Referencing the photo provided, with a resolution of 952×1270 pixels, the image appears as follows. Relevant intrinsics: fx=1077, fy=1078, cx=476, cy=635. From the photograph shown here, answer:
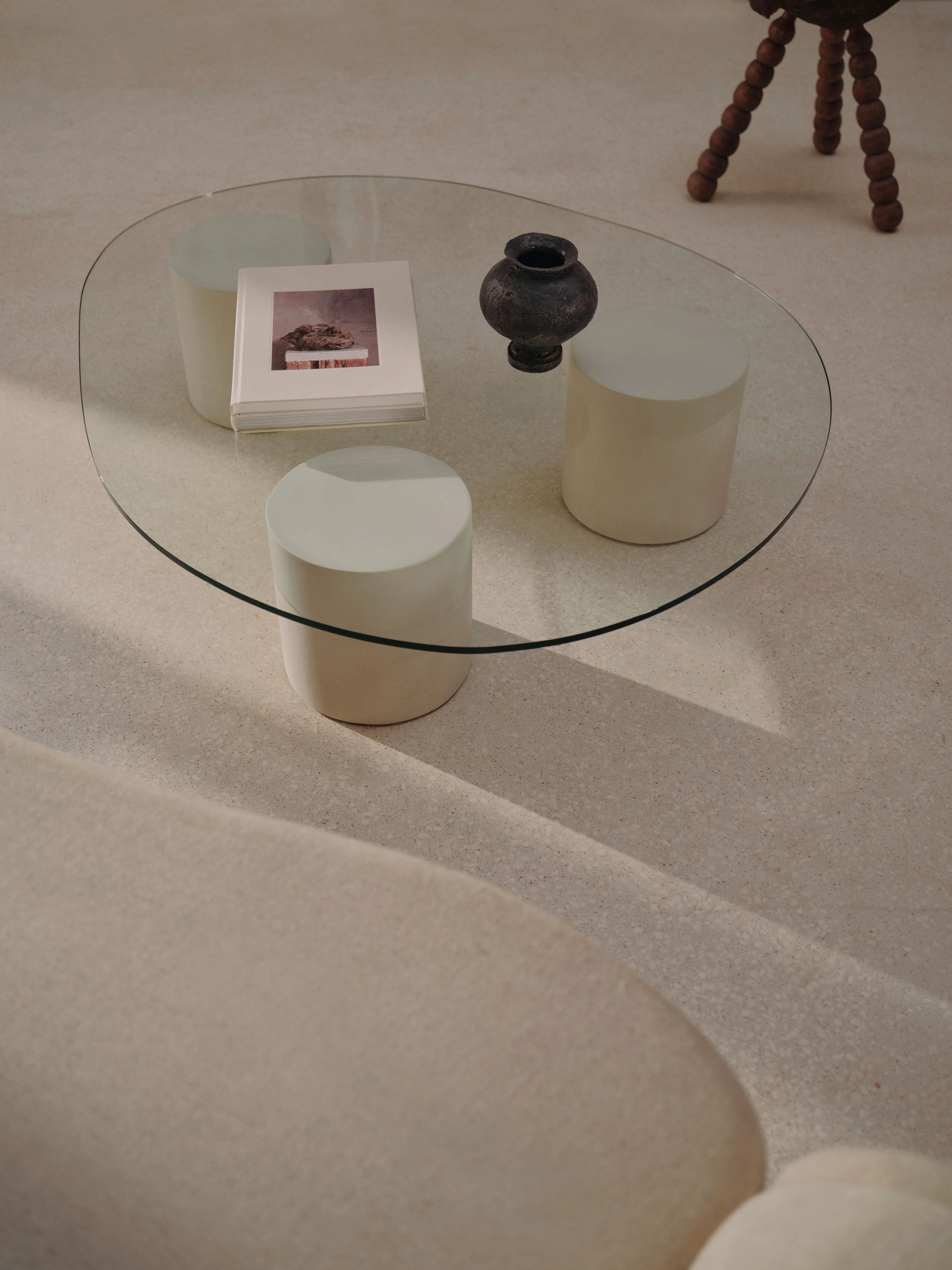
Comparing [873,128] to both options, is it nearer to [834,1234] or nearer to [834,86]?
[834,86]

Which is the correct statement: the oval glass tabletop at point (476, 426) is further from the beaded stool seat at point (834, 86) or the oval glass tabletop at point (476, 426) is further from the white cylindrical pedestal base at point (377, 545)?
the beaded stool seat at point (834, 86)

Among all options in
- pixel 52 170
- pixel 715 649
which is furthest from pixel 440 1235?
pixel 52 170

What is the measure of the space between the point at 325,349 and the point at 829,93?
1.89 m

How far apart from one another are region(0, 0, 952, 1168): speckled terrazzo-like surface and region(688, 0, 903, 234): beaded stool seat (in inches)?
3.0

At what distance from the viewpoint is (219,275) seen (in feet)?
4.84

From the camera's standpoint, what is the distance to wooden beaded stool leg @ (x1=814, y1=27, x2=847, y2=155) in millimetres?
2502

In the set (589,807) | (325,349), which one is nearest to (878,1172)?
(589,807)

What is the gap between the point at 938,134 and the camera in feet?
9.03

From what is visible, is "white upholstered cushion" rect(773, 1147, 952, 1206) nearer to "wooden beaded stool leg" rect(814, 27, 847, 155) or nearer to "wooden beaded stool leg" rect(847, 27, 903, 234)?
"wooden beaded stool leg" rect(847, 27, 903, 234)

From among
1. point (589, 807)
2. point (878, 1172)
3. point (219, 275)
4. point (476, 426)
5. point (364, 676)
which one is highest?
point (219, 275)

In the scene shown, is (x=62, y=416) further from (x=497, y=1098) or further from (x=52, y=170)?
(x=497, y=1098)

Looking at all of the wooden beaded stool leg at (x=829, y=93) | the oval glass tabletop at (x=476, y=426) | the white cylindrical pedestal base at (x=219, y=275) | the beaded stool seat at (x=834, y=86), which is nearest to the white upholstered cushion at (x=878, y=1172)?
the oval glass tabletop at (x=476, y=426)

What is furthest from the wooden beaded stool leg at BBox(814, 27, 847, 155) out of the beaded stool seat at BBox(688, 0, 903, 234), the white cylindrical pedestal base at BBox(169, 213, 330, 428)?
the white cylindrical pedestal base at BBox(169, 213, 330, 428)

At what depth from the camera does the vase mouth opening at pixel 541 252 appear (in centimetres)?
128
